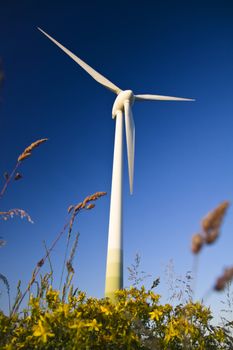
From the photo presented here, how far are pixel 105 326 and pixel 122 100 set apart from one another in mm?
10157

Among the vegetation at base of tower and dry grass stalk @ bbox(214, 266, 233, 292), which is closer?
dry grass stalk @ bbox(214, 266, 233, 292)

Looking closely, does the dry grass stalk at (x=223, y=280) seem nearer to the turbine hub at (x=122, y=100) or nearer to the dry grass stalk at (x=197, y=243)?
the dry grass stalk at (x=197, y=243)

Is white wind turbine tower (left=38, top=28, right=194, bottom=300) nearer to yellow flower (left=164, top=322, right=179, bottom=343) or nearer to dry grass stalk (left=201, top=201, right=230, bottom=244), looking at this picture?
yellow flower (left=164, top=322, right=179, bottom=343)

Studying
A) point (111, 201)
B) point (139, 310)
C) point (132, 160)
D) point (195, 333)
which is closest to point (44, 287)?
point (139, 310)

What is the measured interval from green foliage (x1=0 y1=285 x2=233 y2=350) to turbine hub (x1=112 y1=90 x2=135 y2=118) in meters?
9.23

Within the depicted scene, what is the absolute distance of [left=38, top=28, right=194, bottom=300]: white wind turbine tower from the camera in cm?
830

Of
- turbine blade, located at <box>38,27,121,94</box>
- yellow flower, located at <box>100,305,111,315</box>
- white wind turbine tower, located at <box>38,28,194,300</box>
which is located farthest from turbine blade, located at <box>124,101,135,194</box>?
yellow flower, located at <box>100,305,111,315</box>

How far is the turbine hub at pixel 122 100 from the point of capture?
12.3 meters

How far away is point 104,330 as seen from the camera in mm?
3312

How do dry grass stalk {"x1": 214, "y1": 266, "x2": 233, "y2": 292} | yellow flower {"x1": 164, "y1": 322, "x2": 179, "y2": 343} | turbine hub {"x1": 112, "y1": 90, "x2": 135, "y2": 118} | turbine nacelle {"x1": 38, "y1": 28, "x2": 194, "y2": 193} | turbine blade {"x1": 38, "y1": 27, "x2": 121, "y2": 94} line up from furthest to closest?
turbine blade {"x1": 38, "y1": 27, "x2": 121, "y2": 94} < turbine hub {"x1": 112, "y1": 90, "x2": 135, "y2": 118} < turbine nacelle {"x1": 38, "y1": 28, "x2": 194, "y2": 193} < yellow flower {"x1": 164, "y1": 322, "x2": 179, "y2": 343} < dry grass stalk {"x1": 214, "y1": 266, "x2": 233, "y2": 292}

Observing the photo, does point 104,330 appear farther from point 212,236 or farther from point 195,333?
point 212,236

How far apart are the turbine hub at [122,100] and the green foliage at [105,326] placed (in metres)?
9.23

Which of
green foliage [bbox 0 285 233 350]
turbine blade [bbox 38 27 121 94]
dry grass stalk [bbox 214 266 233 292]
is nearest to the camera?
dry grass stalk [bbox 214 266 233 292]

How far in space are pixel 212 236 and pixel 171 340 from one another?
284cm
